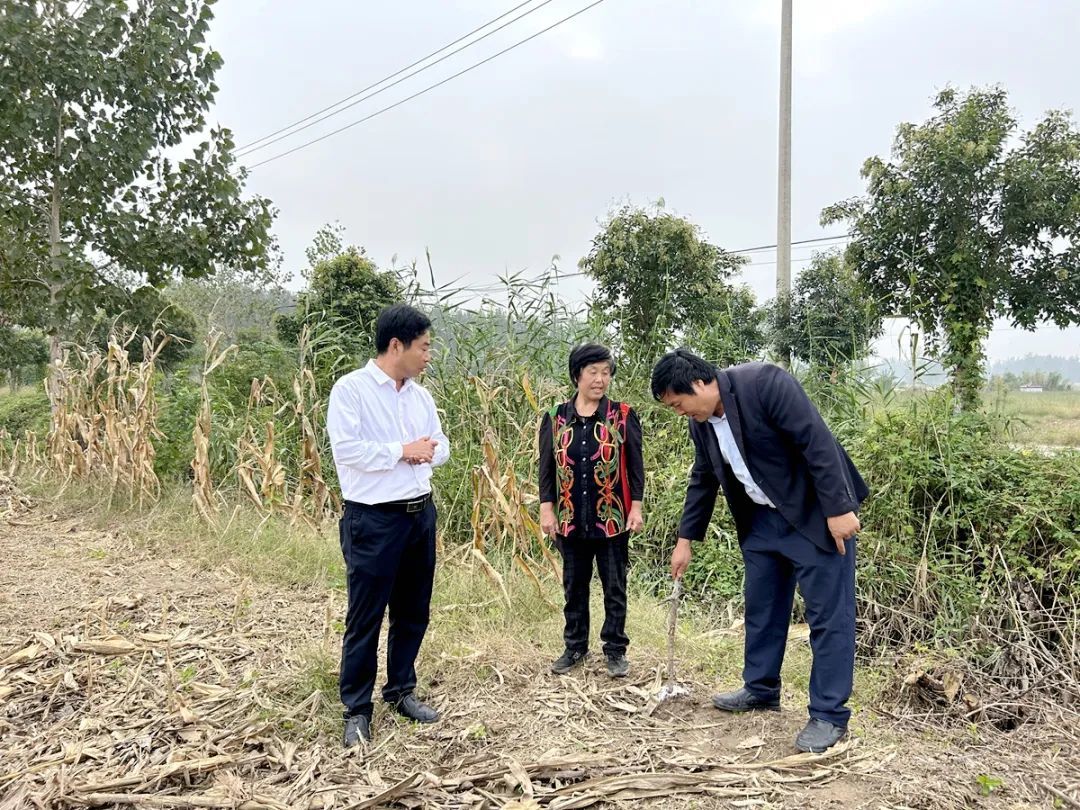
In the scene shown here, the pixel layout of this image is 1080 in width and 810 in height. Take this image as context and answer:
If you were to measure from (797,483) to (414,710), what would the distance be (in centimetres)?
167

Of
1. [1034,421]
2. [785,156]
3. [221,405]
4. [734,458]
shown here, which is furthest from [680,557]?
[785,156]

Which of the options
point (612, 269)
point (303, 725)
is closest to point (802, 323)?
point (612, 269)

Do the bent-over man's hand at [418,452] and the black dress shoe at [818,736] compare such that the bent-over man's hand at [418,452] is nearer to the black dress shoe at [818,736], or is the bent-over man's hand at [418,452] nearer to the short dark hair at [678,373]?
the short dark hair at [678,373]

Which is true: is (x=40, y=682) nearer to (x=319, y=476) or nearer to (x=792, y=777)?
(x=319, y=476)

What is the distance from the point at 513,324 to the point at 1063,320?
6.73 m

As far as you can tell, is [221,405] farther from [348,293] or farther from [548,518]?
[548,518]

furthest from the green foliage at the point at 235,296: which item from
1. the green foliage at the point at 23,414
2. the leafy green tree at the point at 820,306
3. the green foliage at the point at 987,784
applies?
the green foliage at the point at 987,784

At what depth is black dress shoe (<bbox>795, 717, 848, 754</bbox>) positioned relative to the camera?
8.46ft

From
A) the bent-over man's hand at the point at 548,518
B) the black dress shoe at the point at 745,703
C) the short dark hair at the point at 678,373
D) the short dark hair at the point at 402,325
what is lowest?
the black dress shoe at the point at 745,703

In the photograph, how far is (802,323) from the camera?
8945 millimetres

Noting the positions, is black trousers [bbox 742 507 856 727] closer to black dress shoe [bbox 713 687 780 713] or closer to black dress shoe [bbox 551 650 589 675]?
black dress shoe [bbox 713 687 780 713]

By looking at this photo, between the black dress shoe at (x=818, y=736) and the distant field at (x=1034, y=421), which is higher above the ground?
the distant field at (x=1034, y=421)

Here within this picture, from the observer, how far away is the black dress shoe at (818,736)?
2580 mm

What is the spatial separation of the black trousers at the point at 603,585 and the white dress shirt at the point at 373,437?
815mm
